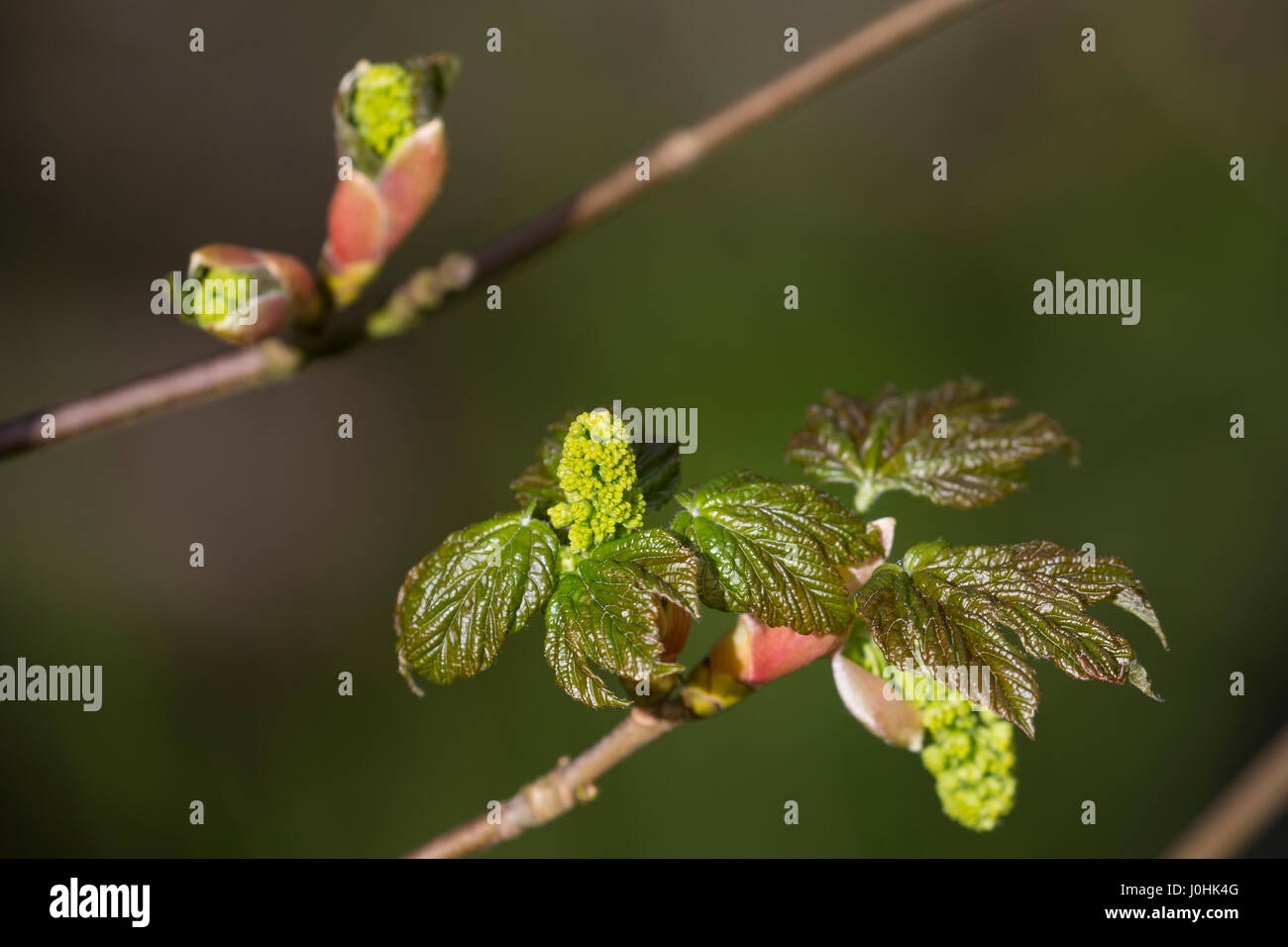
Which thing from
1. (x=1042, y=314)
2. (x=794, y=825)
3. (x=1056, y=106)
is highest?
(x=1056, y=106)

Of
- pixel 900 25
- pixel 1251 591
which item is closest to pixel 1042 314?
pixel 1251 591

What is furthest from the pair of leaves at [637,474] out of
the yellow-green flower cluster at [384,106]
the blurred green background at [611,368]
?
the blurred green background at [611,368]

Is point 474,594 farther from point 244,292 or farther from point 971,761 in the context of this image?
point 971,761

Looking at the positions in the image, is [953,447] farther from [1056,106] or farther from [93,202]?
[93,202]

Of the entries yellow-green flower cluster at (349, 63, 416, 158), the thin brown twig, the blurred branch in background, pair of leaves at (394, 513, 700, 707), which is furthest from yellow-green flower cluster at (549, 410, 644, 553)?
the blurred branch in background

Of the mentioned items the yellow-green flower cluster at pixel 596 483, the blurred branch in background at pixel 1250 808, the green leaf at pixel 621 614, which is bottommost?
the blurred branch in background at pixel 1250 808

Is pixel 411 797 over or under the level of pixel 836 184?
under

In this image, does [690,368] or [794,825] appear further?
[690,368]

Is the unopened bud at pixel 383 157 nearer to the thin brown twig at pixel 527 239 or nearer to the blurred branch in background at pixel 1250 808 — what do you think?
the thin brown twig at pixel 527 239
